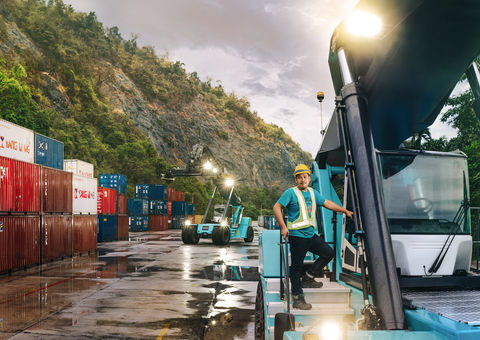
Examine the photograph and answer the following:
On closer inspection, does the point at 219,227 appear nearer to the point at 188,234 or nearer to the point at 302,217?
the point at 188,234

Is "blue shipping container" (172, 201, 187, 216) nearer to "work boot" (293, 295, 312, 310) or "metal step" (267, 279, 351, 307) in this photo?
"metal step" (267, 279, 351, 307)

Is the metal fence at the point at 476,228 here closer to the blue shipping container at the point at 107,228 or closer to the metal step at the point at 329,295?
the metal step at the point at 329,295

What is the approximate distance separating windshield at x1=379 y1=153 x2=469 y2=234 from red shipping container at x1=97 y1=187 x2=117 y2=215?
97.4ft

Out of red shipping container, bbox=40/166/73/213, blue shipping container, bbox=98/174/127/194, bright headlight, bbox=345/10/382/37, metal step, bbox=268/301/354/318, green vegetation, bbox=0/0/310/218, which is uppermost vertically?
green vegetation, bbox=0/0/310/218

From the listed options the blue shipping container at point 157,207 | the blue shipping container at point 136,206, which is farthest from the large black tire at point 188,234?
the blue shipping container at point 157,207

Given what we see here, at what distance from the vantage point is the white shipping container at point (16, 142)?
58.0 feet

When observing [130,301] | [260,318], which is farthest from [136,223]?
[260,318]

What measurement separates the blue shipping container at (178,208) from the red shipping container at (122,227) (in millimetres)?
19026

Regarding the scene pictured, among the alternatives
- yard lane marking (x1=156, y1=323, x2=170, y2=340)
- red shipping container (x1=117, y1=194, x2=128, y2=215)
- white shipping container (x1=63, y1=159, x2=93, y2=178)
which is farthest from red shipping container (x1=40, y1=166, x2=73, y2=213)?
red shipping container (x1=117, y1=194, x2=128, y2=215)

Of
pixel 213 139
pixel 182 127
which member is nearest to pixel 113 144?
pixel 182 127

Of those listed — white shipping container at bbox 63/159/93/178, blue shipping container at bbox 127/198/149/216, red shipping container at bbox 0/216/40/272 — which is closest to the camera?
red shipping container at bbox 0/216/40/272

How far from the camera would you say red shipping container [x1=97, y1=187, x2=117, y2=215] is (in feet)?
104

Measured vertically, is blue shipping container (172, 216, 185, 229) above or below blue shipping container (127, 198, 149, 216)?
below

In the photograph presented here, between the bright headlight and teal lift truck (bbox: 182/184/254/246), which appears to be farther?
teal lift truck (bbox: 182/184/254/246)
